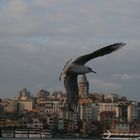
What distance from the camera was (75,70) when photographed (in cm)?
466

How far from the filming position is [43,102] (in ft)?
353

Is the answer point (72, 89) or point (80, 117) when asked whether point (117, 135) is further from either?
point (72, 89)

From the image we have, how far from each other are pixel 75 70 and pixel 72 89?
21 cm

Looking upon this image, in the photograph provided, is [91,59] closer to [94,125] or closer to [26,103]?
[94,125]

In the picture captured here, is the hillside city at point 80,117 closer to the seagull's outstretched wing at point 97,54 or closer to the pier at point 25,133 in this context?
the pier at point 25,133

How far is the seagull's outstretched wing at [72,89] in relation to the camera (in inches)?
186

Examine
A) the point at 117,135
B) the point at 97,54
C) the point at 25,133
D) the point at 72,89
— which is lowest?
the point at 72,89

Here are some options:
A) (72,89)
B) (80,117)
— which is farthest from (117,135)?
(72,89)

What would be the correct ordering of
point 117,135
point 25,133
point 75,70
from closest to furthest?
point 75,70 < point 117,135 < point 25,133

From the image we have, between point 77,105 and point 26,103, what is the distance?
10191 centimetres

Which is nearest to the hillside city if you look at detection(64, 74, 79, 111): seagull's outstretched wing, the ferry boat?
the ferry boat

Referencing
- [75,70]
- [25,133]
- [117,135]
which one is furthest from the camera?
[25,133]

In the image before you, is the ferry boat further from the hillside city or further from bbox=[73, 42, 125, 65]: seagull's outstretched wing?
bbox=[73, 42, 125, 65]: seagull's outstretched wing

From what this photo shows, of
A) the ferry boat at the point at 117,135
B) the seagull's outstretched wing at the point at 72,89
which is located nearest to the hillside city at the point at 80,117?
the ferry boat at the point at 117,135
